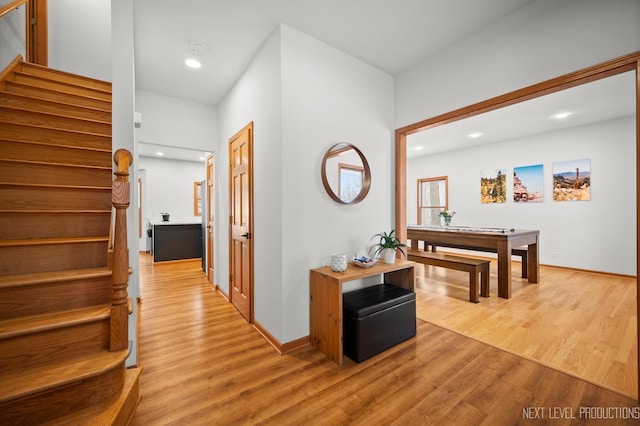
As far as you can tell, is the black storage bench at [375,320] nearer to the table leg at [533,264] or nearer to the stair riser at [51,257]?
the stair riser at [51,257]

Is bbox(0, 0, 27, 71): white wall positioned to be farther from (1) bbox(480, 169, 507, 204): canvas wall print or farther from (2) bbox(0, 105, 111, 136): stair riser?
(1) bbox(480, 169, 507, 204): canvas wall print

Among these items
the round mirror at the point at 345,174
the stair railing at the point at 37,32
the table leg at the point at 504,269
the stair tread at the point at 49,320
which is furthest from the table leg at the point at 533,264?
the stair railing at the point at 37,32

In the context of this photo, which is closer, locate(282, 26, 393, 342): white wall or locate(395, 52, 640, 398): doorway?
locate(395, 52, 640, 398): doorway

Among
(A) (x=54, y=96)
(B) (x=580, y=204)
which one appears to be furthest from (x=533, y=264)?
(A) (x=54, y=96)

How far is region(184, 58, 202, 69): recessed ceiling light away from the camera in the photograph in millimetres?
2859

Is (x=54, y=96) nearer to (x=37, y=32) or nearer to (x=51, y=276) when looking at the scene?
(x=37, y=32)

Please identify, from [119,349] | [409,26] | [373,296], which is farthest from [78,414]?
[409,26]

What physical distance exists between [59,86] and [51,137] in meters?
1.14

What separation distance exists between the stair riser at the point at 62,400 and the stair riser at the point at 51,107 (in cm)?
269

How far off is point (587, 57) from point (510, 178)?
4863 mm

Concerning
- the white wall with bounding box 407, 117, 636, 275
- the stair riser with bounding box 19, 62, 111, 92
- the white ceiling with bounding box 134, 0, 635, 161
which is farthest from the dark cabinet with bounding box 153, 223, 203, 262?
the white wall with bounding box 407, 117, 636, 275

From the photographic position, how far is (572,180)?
16.5ft

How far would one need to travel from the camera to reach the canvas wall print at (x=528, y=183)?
5.45 m

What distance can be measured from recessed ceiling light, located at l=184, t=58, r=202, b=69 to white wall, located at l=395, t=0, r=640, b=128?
2.51 metres
